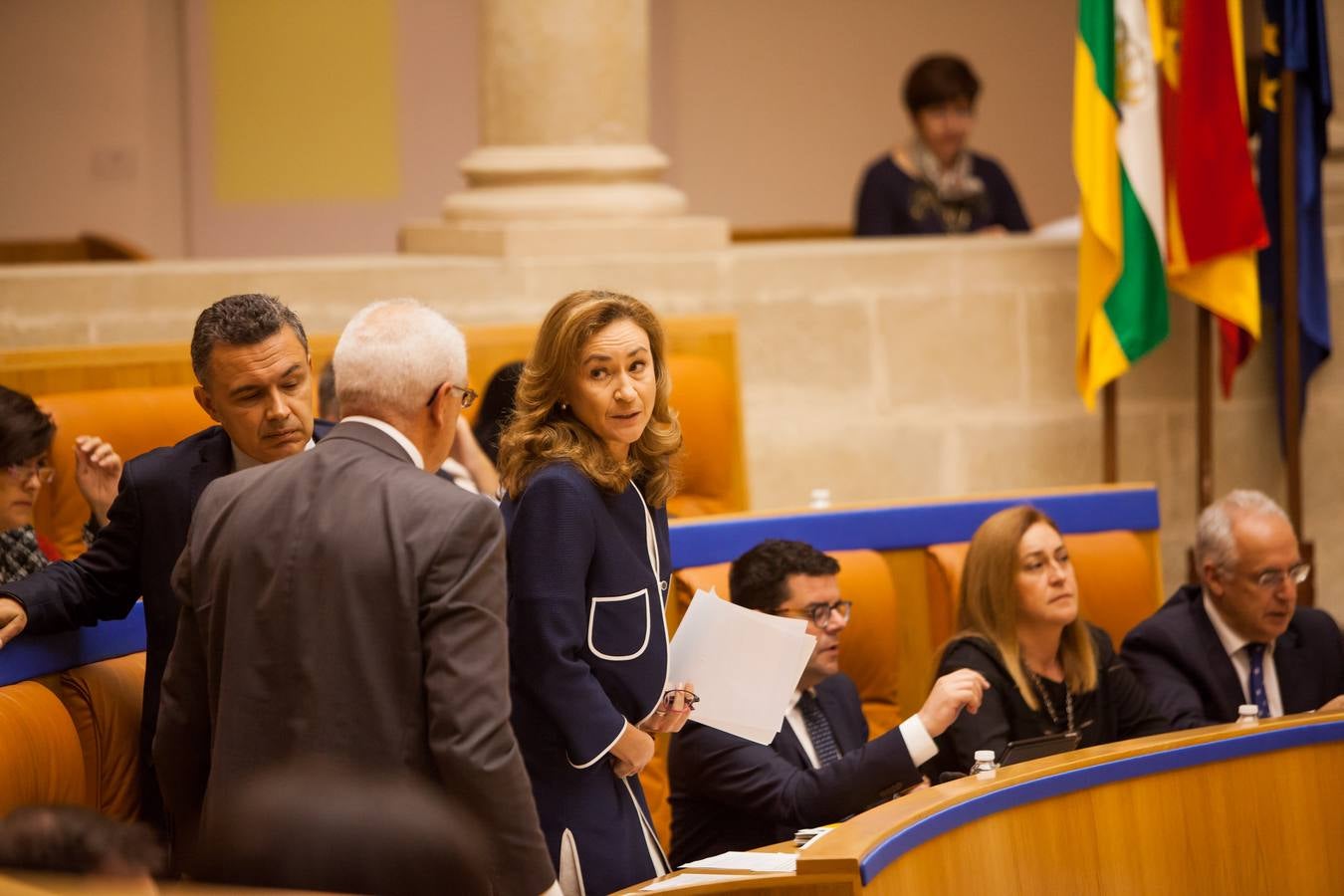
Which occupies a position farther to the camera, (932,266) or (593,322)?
(932,266)

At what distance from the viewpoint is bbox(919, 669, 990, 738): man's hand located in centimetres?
336

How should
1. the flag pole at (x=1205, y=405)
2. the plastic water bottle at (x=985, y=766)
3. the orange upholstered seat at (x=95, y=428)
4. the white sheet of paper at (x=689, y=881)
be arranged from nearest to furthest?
the white sheet of paper at (x=689, y=881)
the plastic water bottle at (x=985, y=766)
the orange upholstered seat at (x=95, y=428)
the flag pole at (x=1205, y=405)

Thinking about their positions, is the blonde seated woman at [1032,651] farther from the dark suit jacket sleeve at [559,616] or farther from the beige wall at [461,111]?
the beige wall at [461,111]

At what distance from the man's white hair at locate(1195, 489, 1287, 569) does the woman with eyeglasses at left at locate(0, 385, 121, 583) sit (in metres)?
2.37

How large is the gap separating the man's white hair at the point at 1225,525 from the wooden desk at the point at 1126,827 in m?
0.70

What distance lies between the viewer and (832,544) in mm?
4543

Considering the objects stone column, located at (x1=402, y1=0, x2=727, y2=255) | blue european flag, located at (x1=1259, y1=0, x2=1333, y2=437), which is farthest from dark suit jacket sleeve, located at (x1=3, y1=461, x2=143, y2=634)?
blue european flag, located at (x1=1259, y1=0, x2=1333, y2=437)

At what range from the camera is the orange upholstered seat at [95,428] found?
14.9 feet

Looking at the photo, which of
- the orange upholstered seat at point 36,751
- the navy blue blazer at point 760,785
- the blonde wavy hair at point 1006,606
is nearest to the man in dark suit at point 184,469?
the orange upholstered seat at point 36,751

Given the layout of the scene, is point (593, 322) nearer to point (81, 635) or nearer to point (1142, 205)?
point (81, 635)

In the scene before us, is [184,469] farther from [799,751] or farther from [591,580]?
[799,751]

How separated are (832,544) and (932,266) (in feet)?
6.01

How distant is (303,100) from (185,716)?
A: 307 inches

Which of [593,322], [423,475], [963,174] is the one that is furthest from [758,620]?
[963,174]
